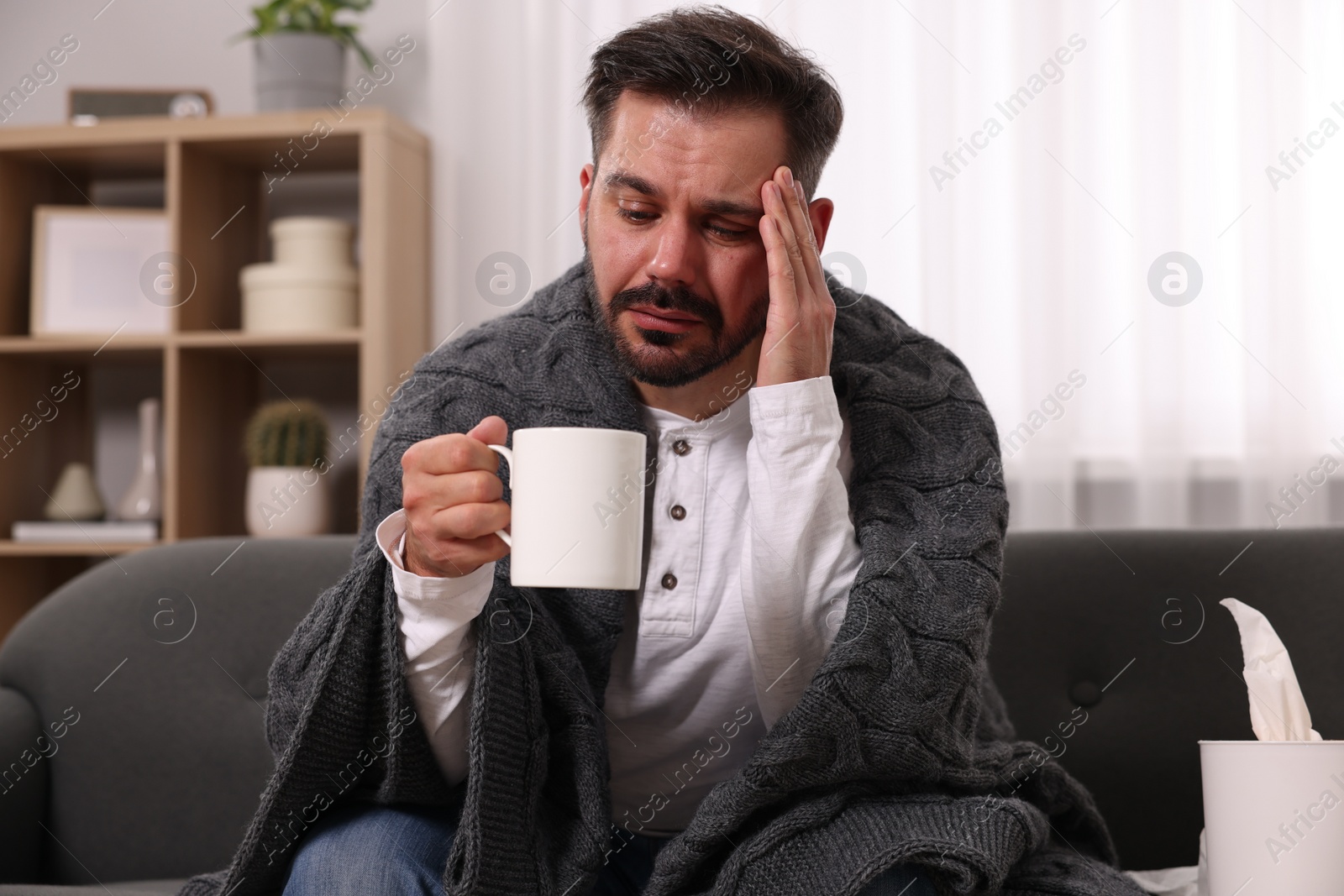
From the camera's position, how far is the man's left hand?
3.51 feet

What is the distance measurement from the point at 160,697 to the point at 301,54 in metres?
1.48

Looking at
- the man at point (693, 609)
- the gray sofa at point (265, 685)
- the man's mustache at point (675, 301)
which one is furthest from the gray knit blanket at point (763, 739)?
the gray sofa at point (265, 685)

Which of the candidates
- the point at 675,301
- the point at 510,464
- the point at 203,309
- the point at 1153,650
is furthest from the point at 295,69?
the point at 1153,650

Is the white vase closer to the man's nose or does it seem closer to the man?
the man

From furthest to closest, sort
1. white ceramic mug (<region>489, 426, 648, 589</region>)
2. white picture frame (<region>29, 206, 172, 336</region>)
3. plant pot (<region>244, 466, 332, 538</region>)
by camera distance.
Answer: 1. white picture frame (<region>29, 206, 172, 336</region>)
2. plant pot (<region>244, 466, 332, 538</region>)
3. white ceramic mug (<region>489, 426, 648, 589</region>)

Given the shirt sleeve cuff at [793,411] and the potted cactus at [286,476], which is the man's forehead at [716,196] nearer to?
the shirt sleeve cuff at [793,411]

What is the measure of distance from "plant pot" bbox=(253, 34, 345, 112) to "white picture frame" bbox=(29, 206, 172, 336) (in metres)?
0.38

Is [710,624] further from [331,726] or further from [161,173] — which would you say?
[161,173]

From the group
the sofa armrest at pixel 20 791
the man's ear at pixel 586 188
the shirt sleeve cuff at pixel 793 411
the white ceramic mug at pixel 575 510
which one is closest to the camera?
the white ceramic mug at pixel 575 510

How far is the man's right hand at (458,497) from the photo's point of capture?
83 cm

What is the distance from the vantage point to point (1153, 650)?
1.42 meters

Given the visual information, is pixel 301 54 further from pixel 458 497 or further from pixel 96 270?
pixel 458 497

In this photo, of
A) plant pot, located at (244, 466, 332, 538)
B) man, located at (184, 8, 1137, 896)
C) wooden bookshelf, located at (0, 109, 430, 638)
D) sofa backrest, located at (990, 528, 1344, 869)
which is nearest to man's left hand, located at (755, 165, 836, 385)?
man, located at (184, 8, 1137, 896)

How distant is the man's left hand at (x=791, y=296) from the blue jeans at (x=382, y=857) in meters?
0.45
